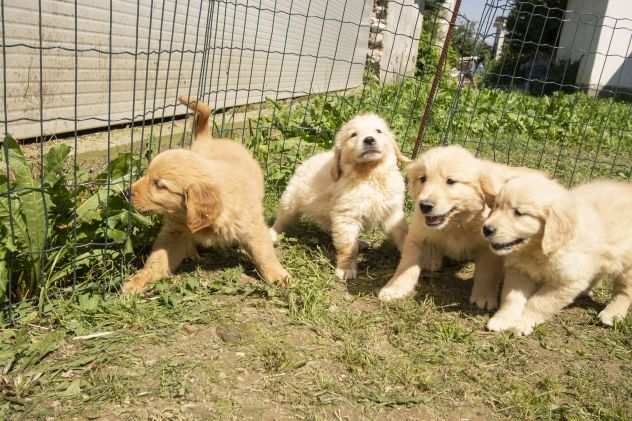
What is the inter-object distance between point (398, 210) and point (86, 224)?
2300mm

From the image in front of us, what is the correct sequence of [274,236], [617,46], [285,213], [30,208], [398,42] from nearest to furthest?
[30,208] < [274,236] < [285,213] < [398,42] < [617,46]

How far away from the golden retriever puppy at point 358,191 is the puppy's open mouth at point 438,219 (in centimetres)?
73

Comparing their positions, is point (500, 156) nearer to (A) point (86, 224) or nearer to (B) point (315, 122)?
(B) point (315, 122)

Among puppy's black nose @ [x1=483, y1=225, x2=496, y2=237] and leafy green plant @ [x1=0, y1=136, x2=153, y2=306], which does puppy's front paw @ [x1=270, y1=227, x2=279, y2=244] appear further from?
puppy's black nose @ [x1=483, y1=225, x2=496, y2=237]

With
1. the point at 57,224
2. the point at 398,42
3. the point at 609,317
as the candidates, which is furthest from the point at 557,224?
the point at 398,42

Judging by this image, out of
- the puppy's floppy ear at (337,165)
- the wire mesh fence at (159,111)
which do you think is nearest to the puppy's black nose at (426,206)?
the puppy's floppy ear at (337,165)

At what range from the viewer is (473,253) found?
3701 mm

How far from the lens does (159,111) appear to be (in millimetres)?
6922

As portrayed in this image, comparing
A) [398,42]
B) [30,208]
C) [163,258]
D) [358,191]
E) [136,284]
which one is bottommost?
[136,284]

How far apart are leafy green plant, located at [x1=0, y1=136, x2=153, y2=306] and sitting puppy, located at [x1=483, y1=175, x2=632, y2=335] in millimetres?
2275

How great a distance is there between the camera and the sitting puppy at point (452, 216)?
3344 millimetres

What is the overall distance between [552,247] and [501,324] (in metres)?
0.58

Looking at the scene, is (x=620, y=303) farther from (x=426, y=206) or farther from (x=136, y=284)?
(x=136, y=284)

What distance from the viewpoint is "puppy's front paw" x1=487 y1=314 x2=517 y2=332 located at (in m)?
3.18
